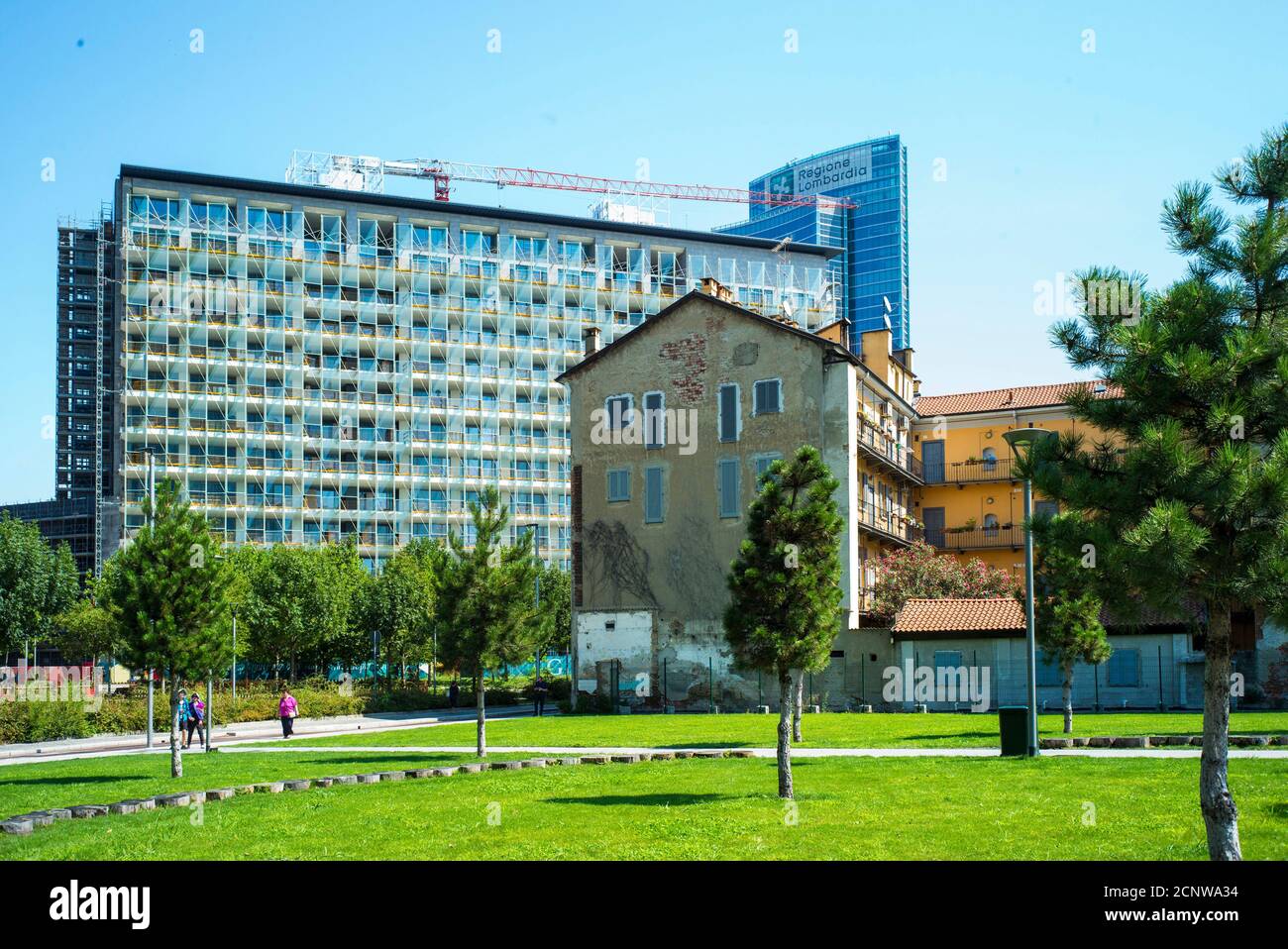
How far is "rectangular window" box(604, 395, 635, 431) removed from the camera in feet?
182

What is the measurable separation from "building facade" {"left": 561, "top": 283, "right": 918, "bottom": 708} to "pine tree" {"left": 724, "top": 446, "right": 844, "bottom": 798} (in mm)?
31793

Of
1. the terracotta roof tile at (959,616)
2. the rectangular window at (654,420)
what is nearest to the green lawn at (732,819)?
the terracotta roof tile at (959,616)

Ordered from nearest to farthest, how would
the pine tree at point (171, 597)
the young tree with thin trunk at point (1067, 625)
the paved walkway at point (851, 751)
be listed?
the paved walkway at point (851, 751), the pine tree at point (171, 597), the young tree with thin trunk at point (1067, 625)

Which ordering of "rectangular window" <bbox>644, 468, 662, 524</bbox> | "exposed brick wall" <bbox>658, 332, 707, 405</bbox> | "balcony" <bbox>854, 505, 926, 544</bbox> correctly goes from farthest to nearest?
"balcony" <bbox>854, 505, 926, 544</bbox> < "rectangular window" <bbox>644, 468, 662, 524</bbox> < "exposed brick wall" <bbox>658, 332, 707, 405</bbox>

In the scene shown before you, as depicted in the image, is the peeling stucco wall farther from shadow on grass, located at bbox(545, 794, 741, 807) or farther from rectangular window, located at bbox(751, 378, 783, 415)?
shadow on grass, located at bbox(545, 794, 741, 807)

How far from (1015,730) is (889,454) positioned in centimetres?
3597

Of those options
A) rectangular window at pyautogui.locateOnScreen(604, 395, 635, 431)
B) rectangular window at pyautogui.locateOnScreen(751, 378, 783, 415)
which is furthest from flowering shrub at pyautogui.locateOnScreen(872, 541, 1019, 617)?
rectangular window at pyautogui.locateOnScreen(604, 395, 635, 431)

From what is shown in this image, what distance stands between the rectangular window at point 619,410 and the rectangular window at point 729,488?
5.19 metres

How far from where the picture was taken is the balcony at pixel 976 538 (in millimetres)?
65375

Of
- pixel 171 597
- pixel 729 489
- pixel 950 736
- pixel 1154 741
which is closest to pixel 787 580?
pixel 1154 741

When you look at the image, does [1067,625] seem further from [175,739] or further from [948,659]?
[175,739]

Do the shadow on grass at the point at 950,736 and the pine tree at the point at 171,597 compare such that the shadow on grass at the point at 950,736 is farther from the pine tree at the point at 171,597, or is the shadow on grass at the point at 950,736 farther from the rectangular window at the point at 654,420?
the rectangular window at the point at 654,420
